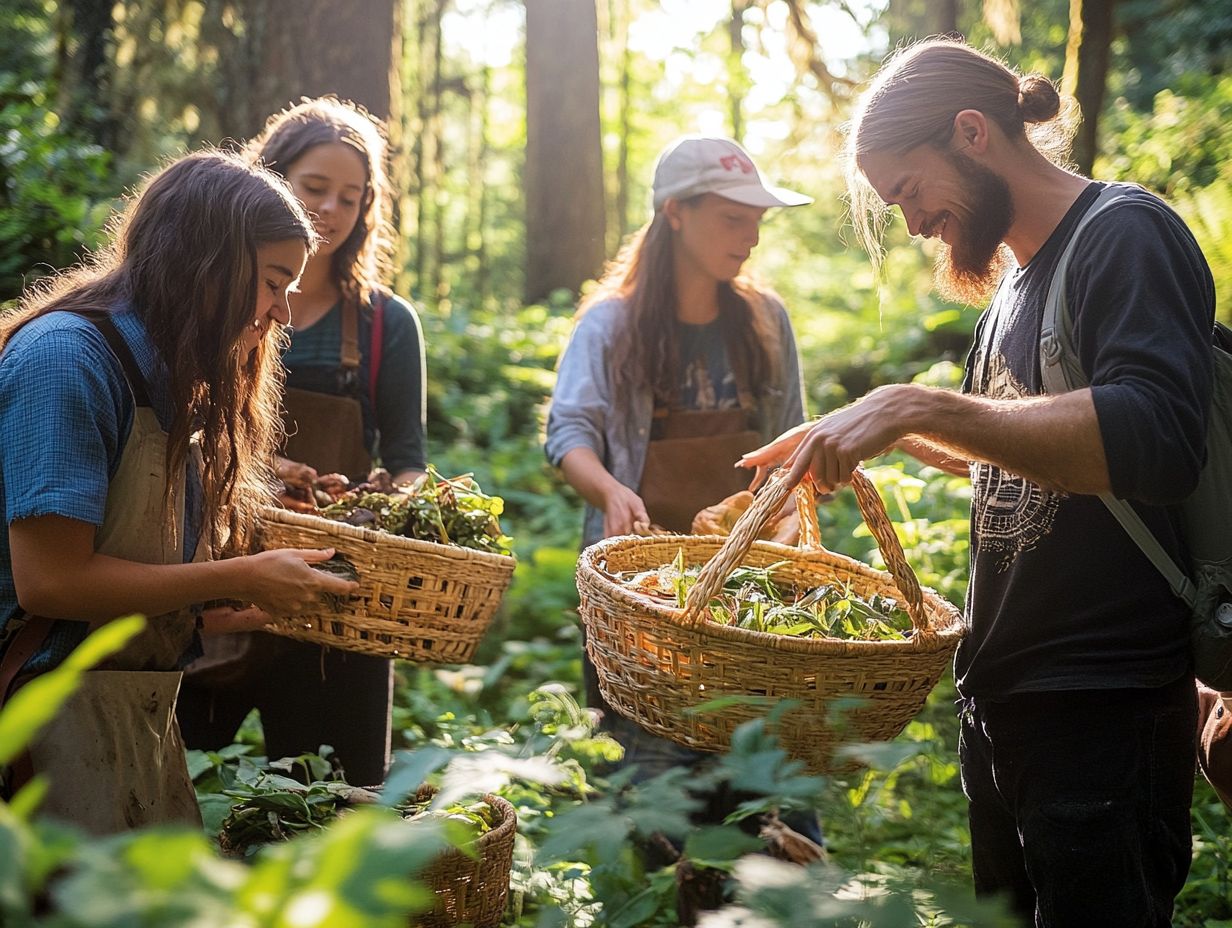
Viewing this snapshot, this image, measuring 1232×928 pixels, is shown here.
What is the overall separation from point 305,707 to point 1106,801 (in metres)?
2.09

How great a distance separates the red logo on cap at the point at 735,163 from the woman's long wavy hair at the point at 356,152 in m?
1.09

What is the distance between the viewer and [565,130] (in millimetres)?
11273

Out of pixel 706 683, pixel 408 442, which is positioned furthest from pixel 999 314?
pixel 408 442

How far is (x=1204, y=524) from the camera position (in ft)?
6.91

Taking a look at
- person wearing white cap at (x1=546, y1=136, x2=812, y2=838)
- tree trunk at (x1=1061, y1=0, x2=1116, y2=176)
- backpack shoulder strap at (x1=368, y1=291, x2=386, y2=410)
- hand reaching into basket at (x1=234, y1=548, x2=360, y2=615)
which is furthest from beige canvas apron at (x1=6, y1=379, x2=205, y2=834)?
tree trunk at (x1=1061, y1=0, x2=1116, y2=176)

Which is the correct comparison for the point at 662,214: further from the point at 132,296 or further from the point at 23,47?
the point at 23,47

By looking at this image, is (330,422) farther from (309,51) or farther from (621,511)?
(309,51)

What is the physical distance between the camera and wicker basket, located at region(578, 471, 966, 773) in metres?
1.95

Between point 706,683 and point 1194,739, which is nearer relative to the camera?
point 706,683

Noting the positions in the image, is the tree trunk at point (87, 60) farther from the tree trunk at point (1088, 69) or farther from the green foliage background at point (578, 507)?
the tree trunk at point (1088, 69)

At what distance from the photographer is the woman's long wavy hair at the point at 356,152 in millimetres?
3191

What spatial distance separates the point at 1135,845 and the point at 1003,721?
13.2 inches

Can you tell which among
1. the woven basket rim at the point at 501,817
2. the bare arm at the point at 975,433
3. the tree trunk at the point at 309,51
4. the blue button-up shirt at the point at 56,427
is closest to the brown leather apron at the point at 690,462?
the woven basket rim at the point at 501,817

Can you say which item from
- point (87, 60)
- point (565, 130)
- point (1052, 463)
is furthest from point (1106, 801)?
point (565, 130)
